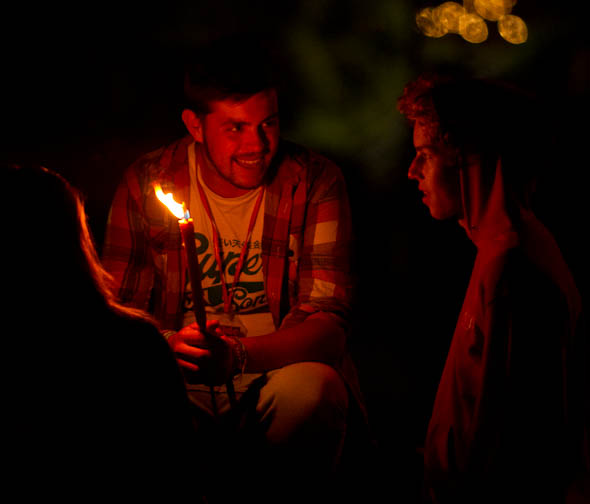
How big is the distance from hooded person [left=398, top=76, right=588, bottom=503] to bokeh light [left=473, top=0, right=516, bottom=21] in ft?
3.41

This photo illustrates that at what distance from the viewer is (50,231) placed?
1570 mm

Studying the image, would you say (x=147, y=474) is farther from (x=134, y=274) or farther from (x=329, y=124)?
(x=329, y=124)

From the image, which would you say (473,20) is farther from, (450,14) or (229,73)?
(229,73)

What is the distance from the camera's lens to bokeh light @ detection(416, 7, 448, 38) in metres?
3.20

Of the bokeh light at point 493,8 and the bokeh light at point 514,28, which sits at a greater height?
the bokeh light at point 493,8

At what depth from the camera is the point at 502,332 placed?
6.81 feet

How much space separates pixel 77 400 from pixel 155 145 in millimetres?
2235

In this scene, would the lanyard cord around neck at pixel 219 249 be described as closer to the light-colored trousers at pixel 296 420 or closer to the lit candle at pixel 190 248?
the light-colored trousers at pixel 296 420

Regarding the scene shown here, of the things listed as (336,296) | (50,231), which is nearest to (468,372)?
(336,296)

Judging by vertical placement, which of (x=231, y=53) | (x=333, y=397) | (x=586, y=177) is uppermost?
(x=231, y=53)

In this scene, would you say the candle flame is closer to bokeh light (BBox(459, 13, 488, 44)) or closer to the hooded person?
the hooded person

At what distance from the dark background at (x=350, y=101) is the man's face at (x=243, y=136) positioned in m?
0.58

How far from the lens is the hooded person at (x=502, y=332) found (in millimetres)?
2074

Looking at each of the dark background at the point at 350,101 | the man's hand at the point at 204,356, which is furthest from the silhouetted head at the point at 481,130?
the man's hand at the point at 204,356
